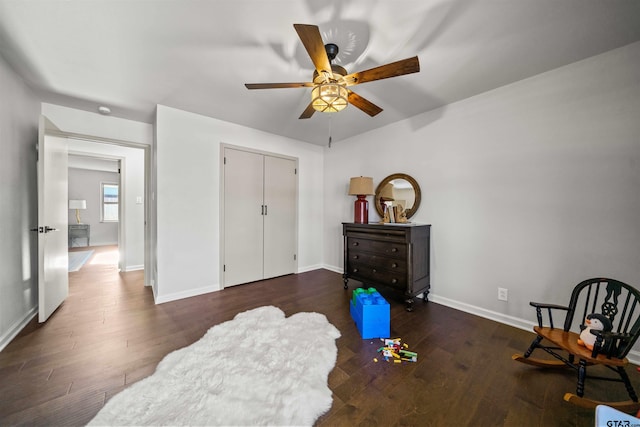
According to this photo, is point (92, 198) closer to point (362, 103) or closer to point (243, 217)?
point (243, 217)

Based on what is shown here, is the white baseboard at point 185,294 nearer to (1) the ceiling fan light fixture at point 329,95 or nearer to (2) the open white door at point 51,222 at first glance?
(2) the open white door at point 51,222

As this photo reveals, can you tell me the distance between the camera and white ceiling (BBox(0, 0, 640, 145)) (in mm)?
1396

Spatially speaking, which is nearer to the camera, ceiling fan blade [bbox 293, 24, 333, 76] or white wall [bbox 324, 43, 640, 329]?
ceiling fan blade [bbox 293, 24, 333, 76]

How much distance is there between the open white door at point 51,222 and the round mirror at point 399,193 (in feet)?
12.0

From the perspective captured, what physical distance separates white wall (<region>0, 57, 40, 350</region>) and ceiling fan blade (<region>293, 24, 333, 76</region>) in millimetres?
2536

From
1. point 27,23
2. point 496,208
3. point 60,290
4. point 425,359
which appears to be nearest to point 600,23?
point 496,208

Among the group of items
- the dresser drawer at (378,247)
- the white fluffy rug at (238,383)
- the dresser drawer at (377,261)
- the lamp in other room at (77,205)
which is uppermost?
the lamp in other room at (77,205)

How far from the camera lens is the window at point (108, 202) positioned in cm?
693

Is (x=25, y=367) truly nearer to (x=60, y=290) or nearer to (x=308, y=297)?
(x=60, y=290)

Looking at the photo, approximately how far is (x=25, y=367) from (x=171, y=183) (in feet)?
6.20

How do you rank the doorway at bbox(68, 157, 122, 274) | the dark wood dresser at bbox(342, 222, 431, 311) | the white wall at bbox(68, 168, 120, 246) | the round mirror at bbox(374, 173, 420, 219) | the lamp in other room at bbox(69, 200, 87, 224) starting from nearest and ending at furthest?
the dark wood dresser at bbox(342, 222, 431, 311) < the round mirror at bbox(374, 173, 420, 219) < the doorway at bbox(68, 157, 122, 274) < the lamp in other room at bbox(69, 200, 87, 224) < the white wall at bbox(68, 168, 120, 246)

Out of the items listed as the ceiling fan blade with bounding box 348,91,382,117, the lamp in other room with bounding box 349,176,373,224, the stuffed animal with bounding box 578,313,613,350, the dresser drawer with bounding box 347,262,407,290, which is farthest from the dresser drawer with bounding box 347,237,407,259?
the ceiling fan blade with bounding box 348,91,382,117

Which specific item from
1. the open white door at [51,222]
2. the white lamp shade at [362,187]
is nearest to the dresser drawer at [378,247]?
the white lamp shade at [362,187]

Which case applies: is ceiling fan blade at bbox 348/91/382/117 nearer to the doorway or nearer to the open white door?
the open white door
